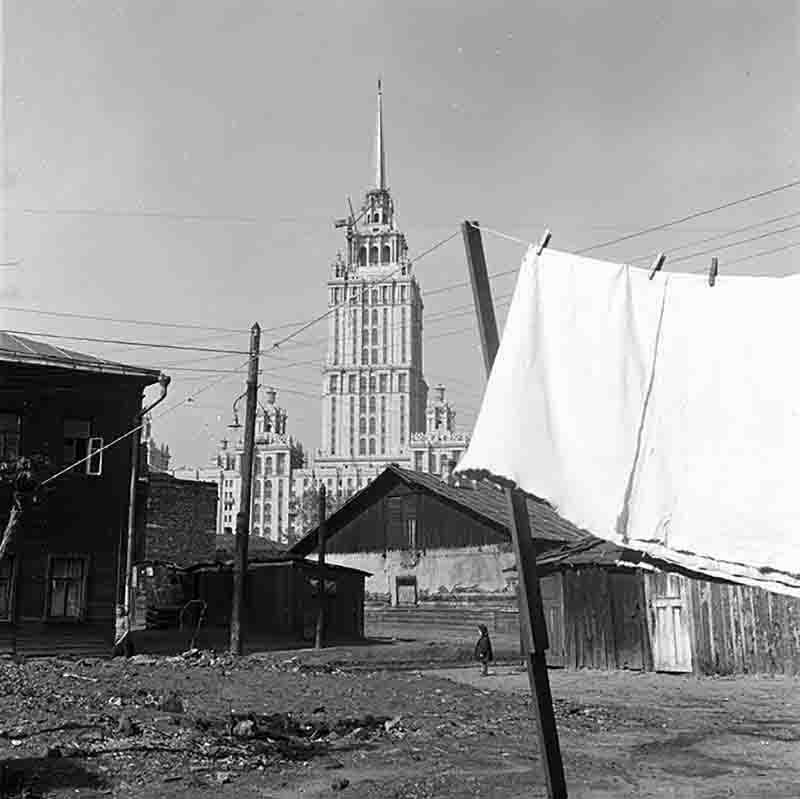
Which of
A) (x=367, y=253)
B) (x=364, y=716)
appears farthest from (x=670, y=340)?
(x=367, y=253)

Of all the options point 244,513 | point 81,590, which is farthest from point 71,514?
point 244,513

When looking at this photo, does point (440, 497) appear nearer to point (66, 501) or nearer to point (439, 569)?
point (439, 569)

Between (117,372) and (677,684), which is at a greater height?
(117,372)

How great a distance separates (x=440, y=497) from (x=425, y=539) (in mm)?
1986

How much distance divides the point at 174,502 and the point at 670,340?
37089 millimetres

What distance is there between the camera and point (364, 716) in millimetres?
13711

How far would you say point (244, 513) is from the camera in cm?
2325

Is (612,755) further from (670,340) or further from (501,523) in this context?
(501,523)

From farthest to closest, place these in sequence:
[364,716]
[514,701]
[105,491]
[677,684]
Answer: [105,491], [677,684], [514,701], [364,716]

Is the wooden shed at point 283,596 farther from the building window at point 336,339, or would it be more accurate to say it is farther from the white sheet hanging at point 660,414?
the building window at point 336,339

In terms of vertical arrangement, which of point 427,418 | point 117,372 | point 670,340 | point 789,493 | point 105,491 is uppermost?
point 427,418

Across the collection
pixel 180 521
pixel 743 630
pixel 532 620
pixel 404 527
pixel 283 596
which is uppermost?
pixel 180 521

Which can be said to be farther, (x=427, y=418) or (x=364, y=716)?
(x=427, y=418)

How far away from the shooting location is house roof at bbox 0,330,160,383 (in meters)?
24.2
